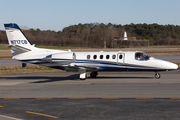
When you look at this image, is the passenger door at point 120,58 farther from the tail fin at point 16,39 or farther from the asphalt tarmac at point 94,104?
the tail fin at point 16,39

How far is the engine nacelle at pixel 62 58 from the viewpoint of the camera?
2230 centimetres

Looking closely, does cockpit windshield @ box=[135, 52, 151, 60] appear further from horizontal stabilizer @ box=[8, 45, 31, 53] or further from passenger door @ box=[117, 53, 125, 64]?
horizontal stabilizer @ box=[8, 45, 31, 53]

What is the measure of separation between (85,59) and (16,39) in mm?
7258

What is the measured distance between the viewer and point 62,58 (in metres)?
22.4

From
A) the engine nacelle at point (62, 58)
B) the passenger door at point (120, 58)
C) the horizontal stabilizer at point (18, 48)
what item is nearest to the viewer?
the passenger door at point (120, 58)

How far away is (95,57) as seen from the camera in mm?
22891

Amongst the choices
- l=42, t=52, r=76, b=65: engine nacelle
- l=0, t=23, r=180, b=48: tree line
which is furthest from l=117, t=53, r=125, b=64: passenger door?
l=0, t=23, r=180, b=48: tree line

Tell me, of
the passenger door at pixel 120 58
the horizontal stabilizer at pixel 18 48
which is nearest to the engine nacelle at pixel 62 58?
the horizontal stabilizer at pixel 18 48

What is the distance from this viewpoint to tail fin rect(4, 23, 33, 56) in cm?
2350

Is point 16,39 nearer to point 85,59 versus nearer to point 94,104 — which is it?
point 85,59

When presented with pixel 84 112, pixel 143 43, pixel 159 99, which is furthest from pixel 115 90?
pixel 143 43

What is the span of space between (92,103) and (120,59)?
10327mm

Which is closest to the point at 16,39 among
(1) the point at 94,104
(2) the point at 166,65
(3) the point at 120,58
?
(3) the point at 120,58

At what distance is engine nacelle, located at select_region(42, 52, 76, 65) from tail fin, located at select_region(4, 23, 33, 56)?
2.72 metres
